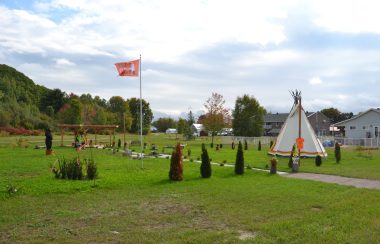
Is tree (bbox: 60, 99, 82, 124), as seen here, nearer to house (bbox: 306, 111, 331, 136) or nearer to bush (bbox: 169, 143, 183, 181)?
house (bbox: 306, 111, 331, 136)

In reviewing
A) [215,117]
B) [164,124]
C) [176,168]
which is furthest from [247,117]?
[164,124]

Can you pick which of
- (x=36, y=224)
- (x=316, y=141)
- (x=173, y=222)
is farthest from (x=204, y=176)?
(x=316, y=141)

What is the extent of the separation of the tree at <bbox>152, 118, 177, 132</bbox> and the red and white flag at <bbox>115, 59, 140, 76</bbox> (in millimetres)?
96806

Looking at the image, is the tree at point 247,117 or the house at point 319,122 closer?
the tree at point 247,117

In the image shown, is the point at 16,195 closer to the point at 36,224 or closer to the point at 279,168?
the point at 36,224

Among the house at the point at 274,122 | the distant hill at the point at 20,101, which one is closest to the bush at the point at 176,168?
the distant hill at the point at 20,101

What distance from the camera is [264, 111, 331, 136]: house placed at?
3366 inches

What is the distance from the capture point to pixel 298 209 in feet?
32.3

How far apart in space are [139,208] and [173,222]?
5.33ft

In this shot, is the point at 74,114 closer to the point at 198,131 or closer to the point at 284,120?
the point at 284,120

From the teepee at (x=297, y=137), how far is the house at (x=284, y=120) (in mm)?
53609

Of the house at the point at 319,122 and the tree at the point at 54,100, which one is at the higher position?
the tree at the point at 54,100

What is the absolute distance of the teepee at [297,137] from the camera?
95.1ft

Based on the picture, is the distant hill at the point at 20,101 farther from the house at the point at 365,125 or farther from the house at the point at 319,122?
the house at the point at 319,122
